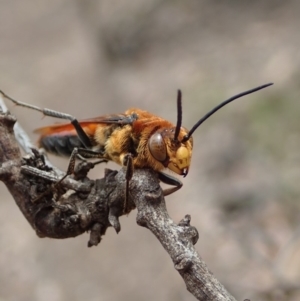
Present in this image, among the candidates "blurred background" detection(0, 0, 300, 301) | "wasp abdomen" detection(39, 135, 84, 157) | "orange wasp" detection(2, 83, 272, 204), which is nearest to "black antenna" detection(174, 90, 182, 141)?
"orange wasp" detection(2, 83, 272, 204)

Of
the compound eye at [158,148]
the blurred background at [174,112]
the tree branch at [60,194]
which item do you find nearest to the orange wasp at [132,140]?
the compound eye at [158,148]

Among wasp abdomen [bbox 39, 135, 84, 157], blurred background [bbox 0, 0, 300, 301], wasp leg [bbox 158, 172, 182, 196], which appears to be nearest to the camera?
wasp leg [bbox 158, 172, 182, 196]

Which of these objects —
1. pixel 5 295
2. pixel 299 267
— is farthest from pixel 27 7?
pixel 299 267

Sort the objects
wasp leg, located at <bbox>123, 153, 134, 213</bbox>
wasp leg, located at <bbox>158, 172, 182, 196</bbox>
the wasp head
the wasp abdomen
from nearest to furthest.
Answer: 1. wasp leg, located at <bbox>123, 153, 134, 213</bbox>
2. the wasp head
3. wasp leg, located at <bbox>158, 172, 182, 196</bbox>
4. the wasp abdomen

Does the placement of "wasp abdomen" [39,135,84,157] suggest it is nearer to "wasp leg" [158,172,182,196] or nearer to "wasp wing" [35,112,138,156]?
"wasp wing" [35,112,138,156]

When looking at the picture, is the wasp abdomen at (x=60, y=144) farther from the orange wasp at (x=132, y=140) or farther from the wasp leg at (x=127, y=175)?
the wasp leg at (x=127, y=175)

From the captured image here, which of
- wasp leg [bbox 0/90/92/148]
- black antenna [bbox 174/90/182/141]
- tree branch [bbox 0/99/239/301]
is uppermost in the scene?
wasp leg [bbox 0/90/92/148]

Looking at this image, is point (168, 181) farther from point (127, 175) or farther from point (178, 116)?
point (178, 116)

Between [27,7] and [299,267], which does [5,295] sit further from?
[27,7]
